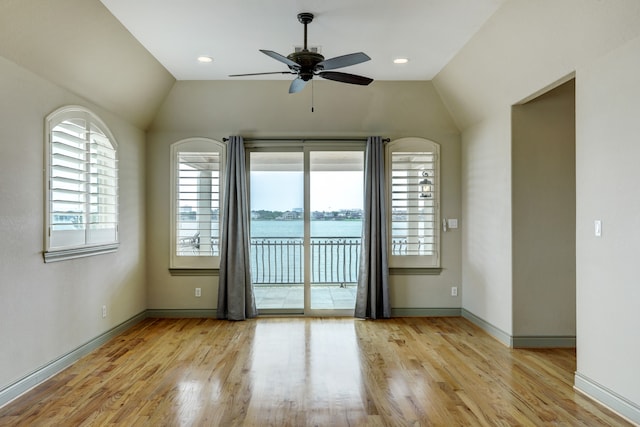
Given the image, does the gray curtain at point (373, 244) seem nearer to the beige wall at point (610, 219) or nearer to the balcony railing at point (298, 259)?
the balcony railing at point (298, 259)

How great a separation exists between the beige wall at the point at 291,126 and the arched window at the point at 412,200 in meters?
0.14

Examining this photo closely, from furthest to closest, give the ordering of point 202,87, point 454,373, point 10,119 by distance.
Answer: point 202,87 < point 454,373 < point 10,119

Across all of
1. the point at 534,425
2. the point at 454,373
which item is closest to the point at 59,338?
the point at 454,373

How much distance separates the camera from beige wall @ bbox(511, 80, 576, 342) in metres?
4.30

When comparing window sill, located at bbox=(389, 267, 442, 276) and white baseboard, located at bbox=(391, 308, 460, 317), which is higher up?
window sill, located at bbox=(389, 267, 442, 276)

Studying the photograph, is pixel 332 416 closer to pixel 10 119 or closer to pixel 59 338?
pixel 59 338

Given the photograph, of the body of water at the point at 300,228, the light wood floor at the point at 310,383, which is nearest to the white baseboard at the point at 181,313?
the light wood floor at the point at 310,383

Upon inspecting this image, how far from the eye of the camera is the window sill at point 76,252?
3.54m

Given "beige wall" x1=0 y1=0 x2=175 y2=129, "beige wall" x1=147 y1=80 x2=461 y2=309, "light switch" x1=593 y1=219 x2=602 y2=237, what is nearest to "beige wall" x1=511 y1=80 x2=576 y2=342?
"light switch" x1=593 y1=219 x2=602 y2=237

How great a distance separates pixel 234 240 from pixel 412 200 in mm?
2516

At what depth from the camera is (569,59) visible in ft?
10.8

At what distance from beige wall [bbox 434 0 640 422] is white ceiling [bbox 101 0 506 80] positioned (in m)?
0.38

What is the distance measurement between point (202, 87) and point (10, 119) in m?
2.43

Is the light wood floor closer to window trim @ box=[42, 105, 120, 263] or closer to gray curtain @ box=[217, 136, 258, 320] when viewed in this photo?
gray curtain @ box=[217, 136, 258, 320]
